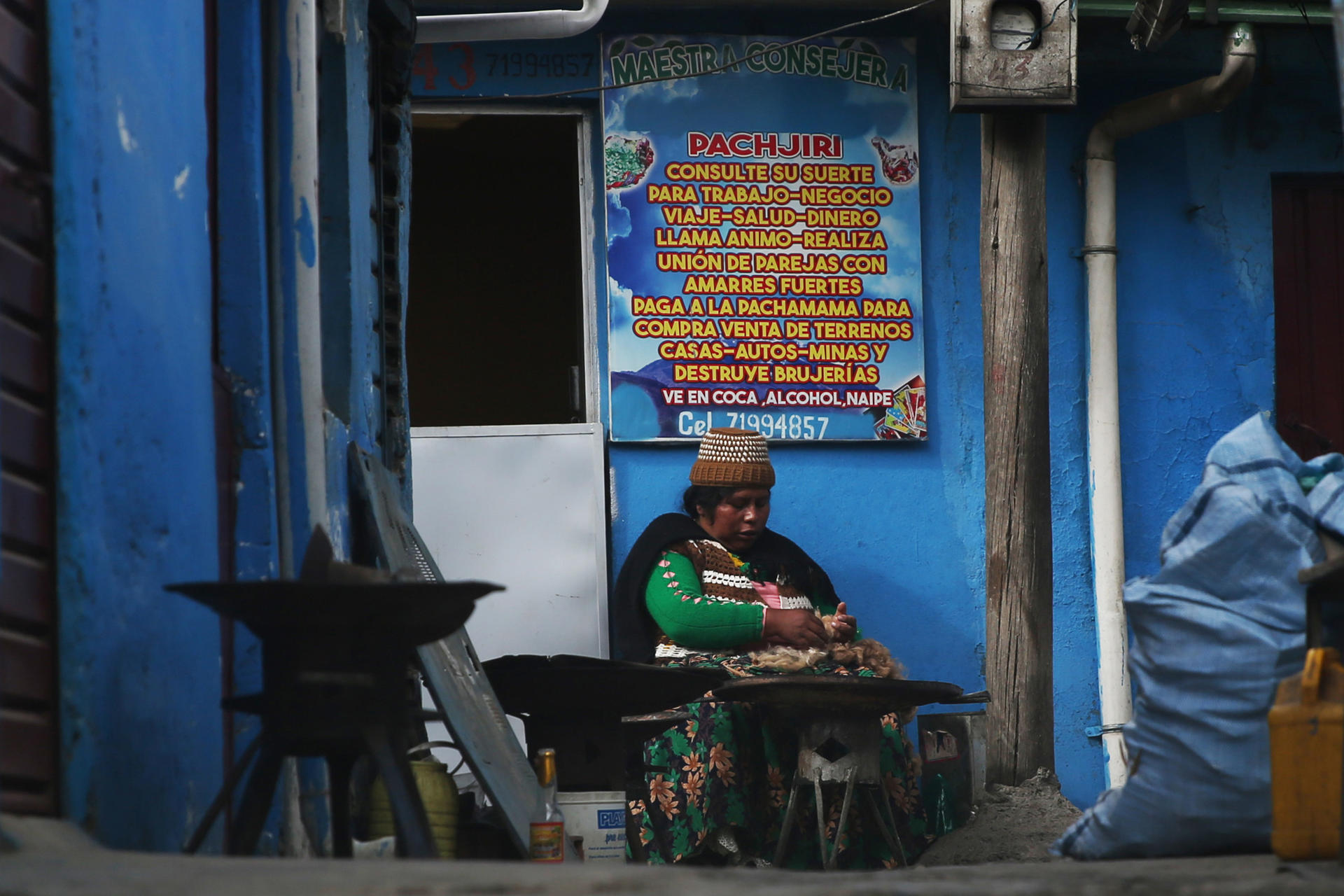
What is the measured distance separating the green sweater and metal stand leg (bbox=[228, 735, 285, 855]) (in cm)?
335

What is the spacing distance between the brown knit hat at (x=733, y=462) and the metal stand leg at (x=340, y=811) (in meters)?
3.48

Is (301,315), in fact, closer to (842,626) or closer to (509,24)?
(509,24)

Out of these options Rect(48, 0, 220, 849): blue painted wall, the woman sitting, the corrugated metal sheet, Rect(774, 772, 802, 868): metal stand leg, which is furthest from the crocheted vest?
the corrugated metal sheet

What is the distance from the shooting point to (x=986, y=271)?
5656 millimetres

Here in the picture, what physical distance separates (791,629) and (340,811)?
3246mm

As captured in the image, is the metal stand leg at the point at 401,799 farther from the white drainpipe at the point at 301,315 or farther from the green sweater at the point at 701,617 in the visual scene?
the green sweater at the point at 701,617

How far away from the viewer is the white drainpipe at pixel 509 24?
5555 mm

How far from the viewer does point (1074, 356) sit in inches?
273

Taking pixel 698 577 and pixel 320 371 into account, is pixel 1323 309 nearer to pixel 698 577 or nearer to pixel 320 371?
pixel 698 577

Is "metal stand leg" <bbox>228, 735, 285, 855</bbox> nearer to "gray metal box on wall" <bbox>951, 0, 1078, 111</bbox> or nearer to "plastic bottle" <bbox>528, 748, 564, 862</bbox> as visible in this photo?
"plastic bottle" <bbox>528, 748, 564, 862</bbox>

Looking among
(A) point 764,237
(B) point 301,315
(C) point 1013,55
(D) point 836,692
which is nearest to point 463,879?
(B) point 301,315

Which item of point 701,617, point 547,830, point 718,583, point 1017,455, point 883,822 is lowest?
point 883,822

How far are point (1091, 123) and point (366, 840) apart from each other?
186 inches

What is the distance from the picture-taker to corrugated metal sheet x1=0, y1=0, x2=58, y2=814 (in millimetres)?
2473
